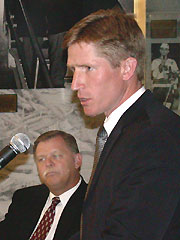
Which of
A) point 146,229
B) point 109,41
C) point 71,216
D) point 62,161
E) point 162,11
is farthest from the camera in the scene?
point 162,11

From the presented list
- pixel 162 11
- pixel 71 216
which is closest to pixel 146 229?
pixel 71 216

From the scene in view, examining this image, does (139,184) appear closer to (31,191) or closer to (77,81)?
(77,81)

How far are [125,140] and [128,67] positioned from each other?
0.31m

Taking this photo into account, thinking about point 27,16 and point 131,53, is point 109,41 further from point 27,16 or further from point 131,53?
point 27,16

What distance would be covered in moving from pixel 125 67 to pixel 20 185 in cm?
251

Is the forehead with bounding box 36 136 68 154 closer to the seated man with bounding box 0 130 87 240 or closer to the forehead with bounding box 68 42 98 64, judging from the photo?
the seated man with bounding box 0 130 87 240

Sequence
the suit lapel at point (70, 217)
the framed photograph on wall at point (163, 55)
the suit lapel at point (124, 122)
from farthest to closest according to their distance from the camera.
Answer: the framed photograph on wall at point (163, 55) < the suit lapel at point (70, 217) < the suit lapel at point (124, 122)

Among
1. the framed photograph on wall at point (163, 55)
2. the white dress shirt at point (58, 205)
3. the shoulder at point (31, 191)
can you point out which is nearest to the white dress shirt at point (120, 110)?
the white dress shirt at point (58, 205)

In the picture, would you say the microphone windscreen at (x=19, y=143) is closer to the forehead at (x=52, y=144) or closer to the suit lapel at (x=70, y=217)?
the suit lapel at (x=70, y=217)

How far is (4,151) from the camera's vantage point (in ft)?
4.85

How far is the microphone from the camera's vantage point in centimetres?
146

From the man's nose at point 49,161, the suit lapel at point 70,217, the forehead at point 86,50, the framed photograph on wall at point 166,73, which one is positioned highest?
the forehead at point 86,50

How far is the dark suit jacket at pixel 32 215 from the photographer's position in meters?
2.66

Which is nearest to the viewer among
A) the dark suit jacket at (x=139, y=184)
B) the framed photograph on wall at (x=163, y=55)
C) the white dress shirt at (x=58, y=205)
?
the dark suit jacket at (x=139, y=184)
